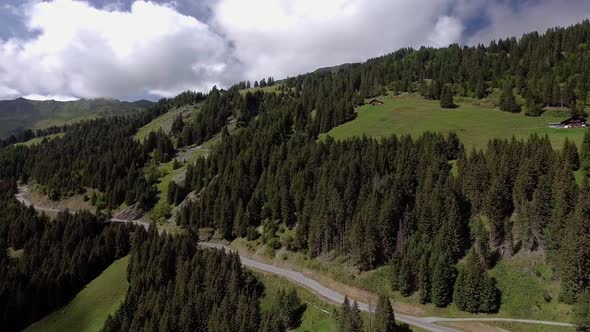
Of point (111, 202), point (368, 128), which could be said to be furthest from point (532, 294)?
point (111, 202)

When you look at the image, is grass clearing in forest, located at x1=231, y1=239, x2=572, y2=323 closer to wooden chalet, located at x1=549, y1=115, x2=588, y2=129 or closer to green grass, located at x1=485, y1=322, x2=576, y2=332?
green grass, located at x1=485, y1=322, x2=576, y2=332

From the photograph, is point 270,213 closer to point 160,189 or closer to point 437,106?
point 160,189

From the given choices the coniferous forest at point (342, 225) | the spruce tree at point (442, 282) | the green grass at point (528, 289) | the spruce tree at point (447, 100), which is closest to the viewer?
the green grass at point (528, 289)

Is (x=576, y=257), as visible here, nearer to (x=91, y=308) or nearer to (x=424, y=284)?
(x=424, y=284)

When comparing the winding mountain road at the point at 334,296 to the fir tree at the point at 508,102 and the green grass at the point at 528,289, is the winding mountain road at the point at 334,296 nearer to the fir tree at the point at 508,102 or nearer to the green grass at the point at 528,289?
the green grass at the point at 528,289

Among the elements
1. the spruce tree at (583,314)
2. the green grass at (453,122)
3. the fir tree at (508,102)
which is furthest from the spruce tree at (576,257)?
the fir tree at (508,102)

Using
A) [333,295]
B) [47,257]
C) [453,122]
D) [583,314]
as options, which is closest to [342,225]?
[333,295]
